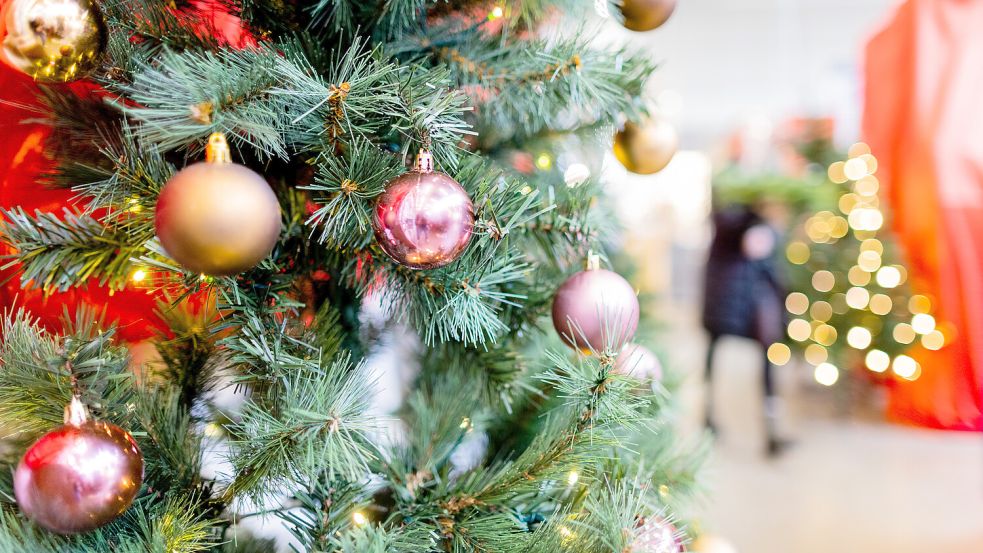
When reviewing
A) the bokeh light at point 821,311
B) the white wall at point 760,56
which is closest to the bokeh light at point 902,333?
the bokeh light at point 821,311

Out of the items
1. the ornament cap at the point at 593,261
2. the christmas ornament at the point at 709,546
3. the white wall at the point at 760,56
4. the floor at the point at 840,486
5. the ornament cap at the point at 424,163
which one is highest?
the white wall at the point at 760,56

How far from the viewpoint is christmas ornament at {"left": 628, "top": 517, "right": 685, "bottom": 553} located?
494mm

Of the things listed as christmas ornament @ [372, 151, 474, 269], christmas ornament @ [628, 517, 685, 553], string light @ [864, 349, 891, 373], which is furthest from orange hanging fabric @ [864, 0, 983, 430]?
string light @ [864, 349, 891, 373]

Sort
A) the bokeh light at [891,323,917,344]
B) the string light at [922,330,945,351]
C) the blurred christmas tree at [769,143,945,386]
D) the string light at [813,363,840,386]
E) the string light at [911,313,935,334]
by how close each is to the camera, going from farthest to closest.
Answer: the string light at [813,363,840,386], the blurred christmas tree at [769,143,945,386], the bokeh light at [891,323,917,344], the string light at [911,313,935,334], the string light at [922,330,945,351]

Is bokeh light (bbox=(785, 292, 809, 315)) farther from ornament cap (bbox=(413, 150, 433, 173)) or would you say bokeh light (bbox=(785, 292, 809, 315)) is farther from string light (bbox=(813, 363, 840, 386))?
ornament cap (bbox=(413, 150, 433, 173))

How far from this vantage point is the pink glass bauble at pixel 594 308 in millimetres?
516

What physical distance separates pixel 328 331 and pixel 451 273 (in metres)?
0.14

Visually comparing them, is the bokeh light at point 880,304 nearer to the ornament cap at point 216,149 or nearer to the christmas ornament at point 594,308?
the christmas ornament at point 594,308

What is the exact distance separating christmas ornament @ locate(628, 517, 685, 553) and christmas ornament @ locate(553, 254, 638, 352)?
0.51 ft

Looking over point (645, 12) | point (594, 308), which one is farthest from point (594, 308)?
point (645, 12)

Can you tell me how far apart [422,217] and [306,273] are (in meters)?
0.21

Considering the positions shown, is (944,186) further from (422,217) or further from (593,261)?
(422,217)

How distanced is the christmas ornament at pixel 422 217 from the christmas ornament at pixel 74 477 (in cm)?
23

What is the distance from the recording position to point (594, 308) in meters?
0.52
